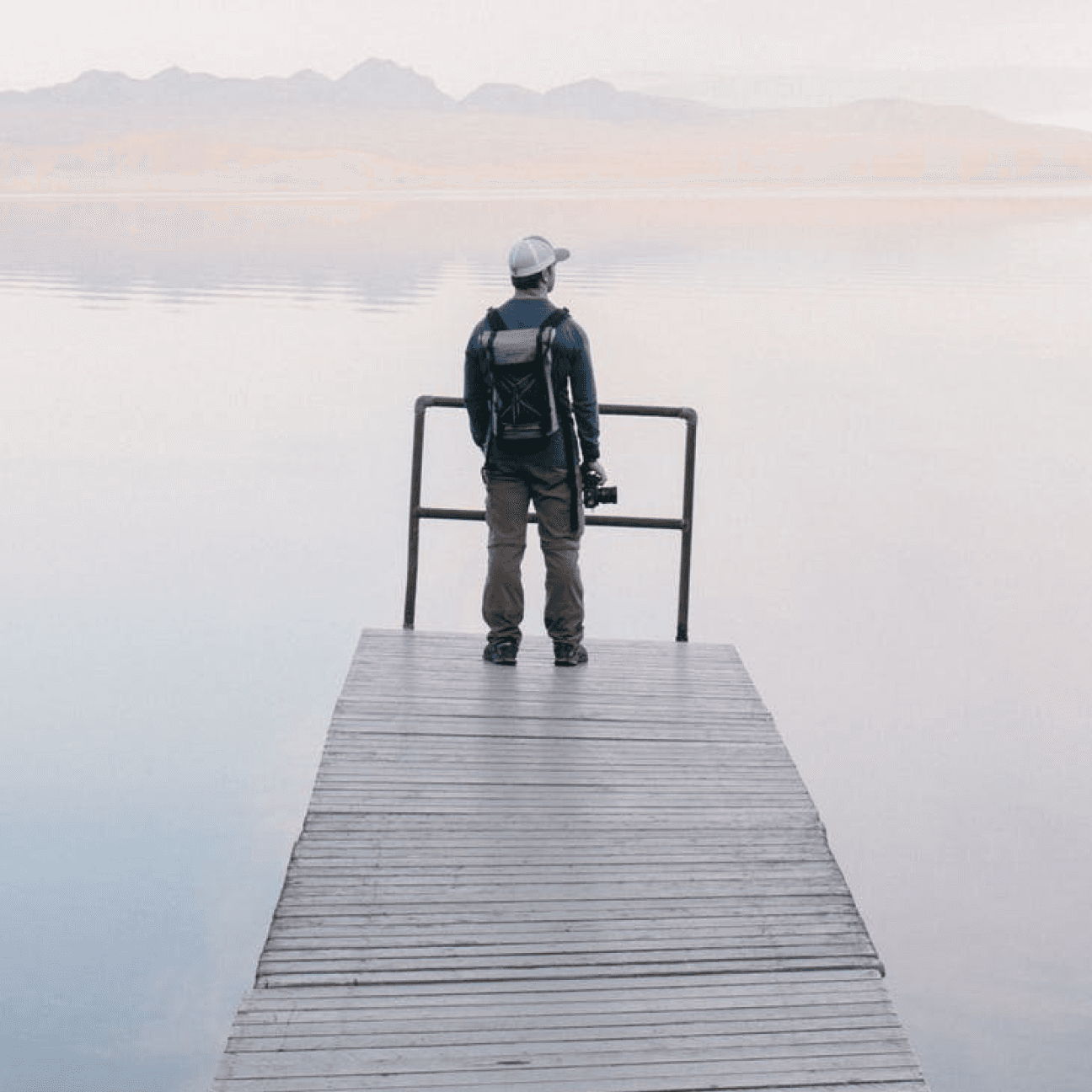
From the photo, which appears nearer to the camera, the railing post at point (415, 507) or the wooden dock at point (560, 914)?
the wooden dock at point (560, 914)

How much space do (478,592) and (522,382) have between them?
33.3 feet

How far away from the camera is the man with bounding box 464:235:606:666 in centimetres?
681

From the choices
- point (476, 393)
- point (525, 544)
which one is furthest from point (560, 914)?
point (476, 393)

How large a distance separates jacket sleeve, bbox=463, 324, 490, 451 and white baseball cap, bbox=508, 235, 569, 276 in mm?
Result: 302

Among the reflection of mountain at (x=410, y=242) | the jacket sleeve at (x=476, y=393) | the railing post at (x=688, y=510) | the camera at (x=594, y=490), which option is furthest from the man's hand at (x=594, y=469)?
the reflection of mountain at (x=410, y=242)

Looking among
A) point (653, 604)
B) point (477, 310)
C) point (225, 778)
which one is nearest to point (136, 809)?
point (225, 778)

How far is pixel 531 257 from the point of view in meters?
6.75

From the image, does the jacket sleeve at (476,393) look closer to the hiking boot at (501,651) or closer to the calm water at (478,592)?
the hiking boot at (501,651)

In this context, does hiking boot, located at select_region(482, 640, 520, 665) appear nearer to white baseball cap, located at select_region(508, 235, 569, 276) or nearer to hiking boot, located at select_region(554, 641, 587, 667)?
hiking boot, located at select_region(554, 641, 587, 667)

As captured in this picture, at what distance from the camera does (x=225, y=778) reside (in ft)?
34.7

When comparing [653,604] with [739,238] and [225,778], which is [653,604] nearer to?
[225,778]

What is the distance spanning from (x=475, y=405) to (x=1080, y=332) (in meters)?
27.4

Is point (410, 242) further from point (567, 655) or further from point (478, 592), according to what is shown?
point (567, 655)

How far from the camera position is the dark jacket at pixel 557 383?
6812 mm
